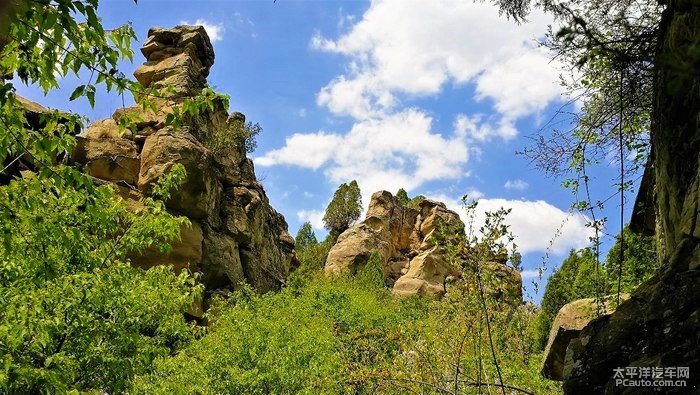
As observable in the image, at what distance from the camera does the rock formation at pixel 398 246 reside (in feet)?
154

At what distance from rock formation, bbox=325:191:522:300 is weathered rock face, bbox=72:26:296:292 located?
535 inches

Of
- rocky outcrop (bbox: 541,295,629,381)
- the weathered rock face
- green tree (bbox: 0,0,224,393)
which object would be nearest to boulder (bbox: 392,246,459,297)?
the weathered rock face

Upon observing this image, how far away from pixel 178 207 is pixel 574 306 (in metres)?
19.2

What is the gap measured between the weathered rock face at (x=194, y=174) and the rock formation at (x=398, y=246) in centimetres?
1360

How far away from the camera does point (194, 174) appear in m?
23.6

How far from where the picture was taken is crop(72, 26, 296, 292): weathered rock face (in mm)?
22984

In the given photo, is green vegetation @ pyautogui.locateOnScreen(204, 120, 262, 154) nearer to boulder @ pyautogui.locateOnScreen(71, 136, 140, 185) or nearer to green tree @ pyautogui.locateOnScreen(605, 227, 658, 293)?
boulder @ pyautogui.locateOnScreen(71, 136, 140, 185)

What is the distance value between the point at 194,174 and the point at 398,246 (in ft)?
114

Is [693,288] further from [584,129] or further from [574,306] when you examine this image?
[574,306]

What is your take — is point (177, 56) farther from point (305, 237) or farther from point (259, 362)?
point (305, 237)

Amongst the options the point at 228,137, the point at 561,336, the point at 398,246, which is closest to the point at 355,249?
the point at 398,246

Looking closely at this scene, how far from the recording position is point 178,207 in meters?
23.5

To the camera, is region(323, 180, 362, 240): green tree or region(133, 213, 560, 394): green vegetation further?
region(323, 180, 362, 240): green tree

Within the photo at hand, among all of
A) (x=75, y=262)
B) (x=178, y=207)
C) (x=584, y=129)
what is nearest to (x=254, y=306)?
(x=178, y=207)
